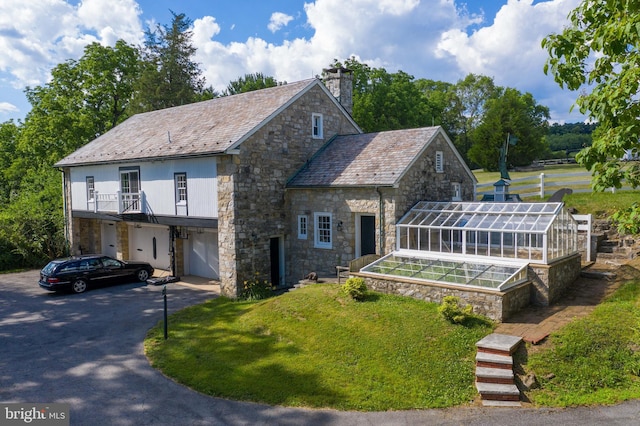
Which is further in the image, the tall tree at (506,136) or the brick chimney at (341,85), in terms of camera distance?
the tall tree at (506,136)

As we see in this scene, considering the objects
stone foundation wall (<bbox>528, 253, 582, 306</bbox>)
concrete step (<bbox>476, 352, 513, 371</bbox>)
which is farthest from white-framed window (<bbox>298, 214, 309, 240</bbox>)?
concrete step (<bbox>476, 352, 513, 371</bbox>)

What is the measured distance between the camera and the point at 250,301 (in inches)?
679

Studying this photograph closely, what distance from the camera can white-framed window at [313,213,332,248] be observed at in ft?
61.4

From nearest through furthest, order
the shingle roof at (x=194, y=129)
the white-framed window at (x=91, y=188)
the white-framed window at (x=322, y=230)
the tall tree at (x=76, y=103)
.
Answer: the white-framed window at (x=322, y=230), the shingle roof at (x=194, y=129), the white-framed window at (x=91, y=188), the tall tree at (x=76, y=103)

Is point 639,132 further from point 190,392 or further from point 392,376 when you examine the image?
point 190,392

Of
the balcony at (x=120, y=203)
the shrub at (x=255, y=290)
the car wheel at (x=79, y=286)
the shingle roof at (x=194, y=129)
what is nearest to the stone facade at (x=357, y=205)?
the shrub at (x=255, y=290)

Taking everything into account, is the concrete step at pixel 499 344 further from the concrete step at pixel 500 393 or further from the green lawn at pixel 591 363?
the concrete step at pixel 500 393

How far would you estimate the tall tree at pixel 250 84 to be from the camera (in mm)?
48969

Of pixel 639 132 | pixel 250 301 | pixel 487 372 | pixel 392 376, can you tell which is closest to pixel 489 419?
pixel 487 372

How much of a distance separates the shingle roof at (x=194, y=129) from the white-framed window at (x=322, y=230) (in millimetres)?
4564

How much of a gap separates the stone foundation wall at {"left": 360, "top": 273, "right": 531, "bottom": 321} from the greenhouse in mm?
271

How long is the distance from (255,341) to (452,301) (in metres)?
5.69

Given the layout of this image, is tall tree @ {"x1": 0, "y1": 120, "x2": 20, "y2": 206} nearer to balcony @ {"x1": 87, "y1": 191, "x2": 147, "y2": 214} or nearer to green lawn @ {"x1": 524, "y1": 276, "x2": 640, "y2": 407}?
balcony @ {"x1": 87, "y1": 191, "x2": 147, "y2": 214}

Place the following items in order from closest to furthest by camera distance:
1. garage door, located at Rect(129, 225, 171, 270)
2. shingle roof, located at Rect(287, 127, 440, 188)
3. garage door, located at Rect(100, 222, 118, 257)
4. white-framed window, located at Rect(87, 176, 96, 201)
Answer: shingle roof, located at Rect(287, 127, 440, 188) < garage door, located at Rect(129, 225, 171, 270) < white-framed window, located at Rect(87, 176, 96, 201) < garage door, located at Rect(100, 222, 118, 257)
